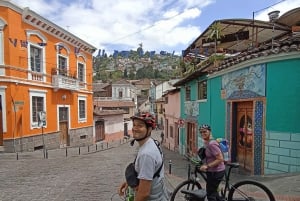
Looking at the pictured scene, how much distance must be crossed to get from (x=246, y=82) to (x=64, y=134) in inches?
694

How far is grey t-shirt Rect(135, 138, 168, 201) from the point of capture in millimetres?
2475

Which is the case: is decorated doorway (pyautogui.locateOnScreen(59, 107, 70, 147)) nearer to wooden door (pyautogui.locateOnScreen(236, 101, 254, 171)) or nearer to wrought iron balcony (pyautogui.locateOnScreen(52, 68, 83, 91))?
wrought iron balcony (pyautogui.locateOnScreen(52, 68, 83, 91))

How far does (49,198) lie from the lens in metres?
A: 6.50

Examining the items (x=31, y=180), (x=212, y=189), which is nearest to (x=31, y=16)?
(x=31, y=180)

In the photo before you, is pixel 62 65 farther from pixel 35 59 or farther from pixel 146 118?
pixel 146 118

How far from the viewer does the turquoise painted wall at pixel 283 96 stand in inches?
288

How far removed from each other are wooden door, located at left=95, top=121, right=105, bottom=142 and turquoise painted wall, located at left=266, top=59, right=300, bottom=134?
24597 mm

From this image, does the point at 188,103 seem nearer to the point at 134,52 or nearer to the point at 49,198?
the point at 49,198

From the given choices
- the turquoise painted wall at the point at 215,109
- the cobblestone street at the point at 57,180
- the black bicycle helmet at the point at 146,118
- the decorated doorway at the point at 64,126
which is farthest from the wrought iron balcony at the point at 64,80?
the black bicycle helmet at the point at 146,118

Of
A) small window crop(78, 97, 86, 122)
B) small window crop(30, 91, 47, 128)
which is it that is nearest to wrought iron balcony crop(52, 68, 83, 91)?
small window crop(30, 91, 47, 128)

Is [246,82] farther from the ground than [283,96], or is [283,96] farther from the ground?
[246,82]

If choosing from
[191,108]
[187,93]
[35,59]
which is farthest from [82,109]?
[191,108]

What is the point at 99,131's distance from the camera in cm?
3139

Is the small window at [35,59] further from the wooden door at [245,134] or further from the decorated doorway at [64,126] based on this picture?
the wooden door at [245,134]
